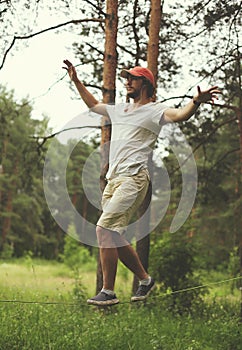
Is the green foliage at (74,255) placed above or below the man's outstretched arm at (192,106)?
below

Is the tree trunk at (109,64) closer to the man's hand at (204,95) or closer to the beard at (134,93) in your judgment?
the beard at (134,93)

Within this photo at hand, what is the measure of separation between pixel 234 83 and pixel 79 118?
4662mm

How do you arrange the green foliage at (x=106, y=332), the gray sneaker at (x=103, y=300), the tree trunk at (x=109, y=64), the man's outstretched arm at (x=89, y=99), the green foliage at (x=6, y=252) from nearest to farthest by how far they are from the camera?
the gray sneaker at (x=103, y=300)
the man's outstretched arm at (x=89, y=99)
the green foliage at (x=106, y=332)
the tree trunk at (x=109, y=64)
the green foliage at (x=6, y=252)

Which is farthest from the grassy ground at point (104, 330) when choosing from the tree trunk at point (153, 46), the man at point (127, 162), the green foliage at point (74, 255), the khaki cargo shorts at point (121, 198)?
the green foliage at point (74, 255)

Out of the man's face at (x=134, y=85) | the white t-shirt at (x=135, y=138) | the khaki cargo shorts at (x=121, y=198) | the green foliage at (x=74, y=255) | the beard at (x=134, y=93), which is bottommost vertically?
the green foliage at (x=74, y=255)

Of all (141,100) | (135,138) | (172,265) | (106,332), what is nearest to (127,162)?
(135,138)

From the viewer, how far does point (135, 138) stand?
466 cm

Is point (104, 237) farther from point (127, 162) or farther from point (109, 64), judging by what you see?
point (109, 64)

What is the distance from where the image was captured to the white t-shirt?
4641 millimetres

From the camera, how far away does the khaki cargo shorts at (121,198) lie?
459 cm

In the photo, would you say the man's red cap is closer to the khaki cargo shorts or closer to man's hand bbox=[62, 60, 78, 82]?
man's hand bbox=[62, 60, 78, 82]

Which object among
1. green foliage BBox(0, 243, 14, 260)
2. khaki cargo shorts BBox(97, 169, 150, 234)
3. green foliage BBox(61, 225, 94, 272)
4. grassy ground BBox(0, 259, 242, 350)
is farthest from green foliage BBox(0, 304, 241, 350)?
green foliage BBox(0, 243, 14, 260)

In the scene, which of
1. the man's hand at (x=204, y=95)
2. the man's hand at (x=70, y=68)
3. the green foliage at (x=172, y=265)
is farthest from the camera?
the green foliage at (x=172, y=265)

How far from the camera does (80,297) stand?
10.7 metres
